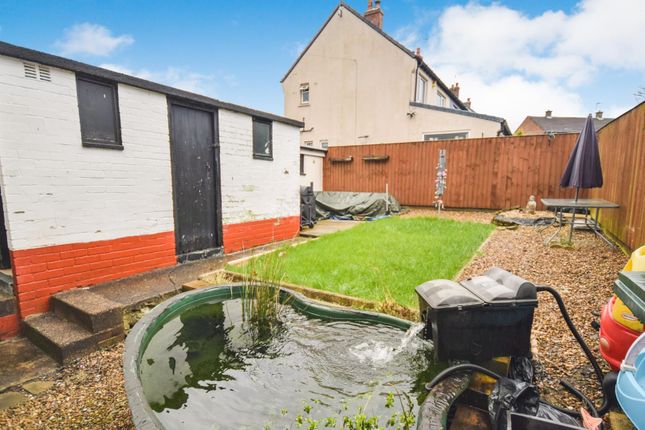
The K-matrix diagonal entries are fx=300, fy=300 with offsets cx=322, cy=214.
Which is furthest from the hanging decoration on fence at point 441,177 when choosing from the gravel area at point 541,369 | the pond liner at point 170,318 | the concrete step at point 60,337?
the concrete step at point 60,337

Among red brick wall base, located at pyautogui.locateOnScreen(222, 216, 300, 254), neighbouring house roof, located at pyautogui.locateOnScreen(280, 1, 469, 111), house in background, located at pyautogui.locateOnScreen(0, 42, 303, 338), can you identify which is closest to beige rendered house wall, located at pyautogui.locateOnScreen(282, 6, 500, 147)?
neighbouring house roof, located at pyautogui.locateOnScreen(280, 1, 469, 111)

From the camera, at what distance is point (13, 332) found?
114 inches

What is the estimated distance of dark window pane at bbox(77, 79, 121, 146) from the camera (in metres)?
3.33

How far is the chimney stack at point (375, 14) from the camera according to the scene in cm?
1480

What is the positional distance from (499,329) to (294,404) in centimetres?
128

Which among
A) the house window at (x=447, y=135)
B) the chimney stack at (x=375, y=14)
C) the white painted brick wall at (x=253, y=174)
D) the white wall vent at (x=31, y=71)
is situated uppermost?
the chimney stack at (x=375, y=14)

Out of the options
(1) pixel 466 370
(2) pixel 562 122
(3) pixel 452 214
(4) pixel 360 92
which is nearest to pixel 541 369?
(1) pixel 466 370

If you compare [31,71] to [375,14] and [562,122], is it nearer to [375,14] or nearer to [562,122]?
[375,14]

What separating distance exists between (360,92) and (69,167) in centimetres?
1334

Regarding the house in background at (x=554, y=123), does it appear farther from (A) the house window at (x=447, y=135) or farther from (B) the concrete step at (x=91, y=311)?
(B) the concrete step at (x=91, y=311)

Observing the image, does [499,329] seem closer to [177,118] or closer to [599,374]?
[599,374]

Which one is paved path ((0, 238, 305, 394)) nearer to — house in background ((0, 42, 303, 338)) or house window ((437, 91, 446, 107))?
house in background ((0, 42, 303, 338))

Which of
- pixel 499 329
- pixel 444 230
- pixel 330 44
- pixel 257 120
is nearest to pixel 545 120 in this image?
pixel 330 44

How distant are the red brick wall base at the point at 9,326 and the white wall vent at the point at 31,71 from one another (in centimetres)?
231
